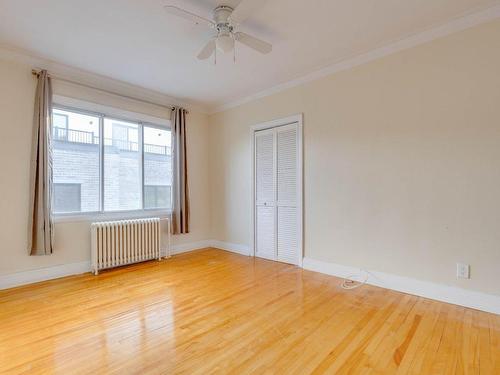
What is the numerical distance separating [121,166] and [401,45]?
4.09m

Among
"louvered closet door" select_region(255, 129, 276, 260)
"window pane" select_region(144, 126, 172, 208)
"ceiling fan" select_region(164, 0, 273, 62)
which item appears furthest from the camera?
"window pane" select_region(144, 126, 172, 208)

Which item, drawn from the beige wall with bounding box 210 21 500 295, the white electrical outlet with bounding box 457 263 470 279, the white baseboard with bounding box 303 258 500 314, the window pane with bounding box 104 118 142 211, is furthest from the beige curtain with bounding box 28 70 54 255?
the white electrical outlet with bounding box 457 263 470 279

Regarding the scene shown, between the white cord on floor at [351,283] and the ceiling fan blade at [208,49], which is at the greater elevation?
the ceiling fan blade at [208,49]

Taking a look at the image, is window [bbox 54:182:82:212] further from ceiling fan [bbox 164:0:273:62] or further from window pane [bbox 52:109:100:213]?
ceiling fan [bbox 164:0:273:62]

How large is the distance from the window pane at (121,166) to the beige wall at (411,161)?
2.55 m

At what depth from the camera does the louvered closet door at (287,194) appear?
13.1 feet

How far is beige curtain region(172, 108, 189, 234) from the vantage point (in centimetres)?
470

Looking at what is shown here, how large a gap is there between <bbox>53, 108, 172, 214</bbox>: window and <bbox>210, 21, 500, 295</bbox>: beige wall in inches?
93.9

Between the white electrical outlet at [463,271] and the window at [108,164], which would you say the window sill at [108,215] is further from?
the white electrical outlet at [463,271]

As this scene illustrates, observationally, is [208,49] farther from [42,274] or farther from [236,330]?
[42,274]

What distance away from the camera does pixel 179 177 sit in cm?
472

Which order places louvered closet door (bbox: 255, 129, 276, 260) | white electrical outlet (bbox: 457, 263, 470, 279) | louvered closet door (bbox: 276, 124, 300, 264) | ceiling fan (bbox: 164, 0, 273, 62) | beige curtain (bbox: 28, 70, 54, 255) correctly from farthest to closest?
louvered closet door (bbox: 255, 129, 276, 260)
louvered closet door (bbox: 276, 124, 300, 264)
beige curtain (bbox: 28, 70, 54, 255)
white electrical outlet (bbox: 457, 263, 470, 279)
ceiling fan (bbox: 164, 0, 273, 62)

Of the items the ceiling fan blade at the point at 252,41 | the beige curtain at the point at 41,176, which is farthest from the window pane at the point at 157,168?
the ceiling fan blade at the point at 252,41

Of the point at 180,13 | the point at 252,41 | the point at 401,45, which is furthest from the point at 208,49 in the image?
the point at 401,45
